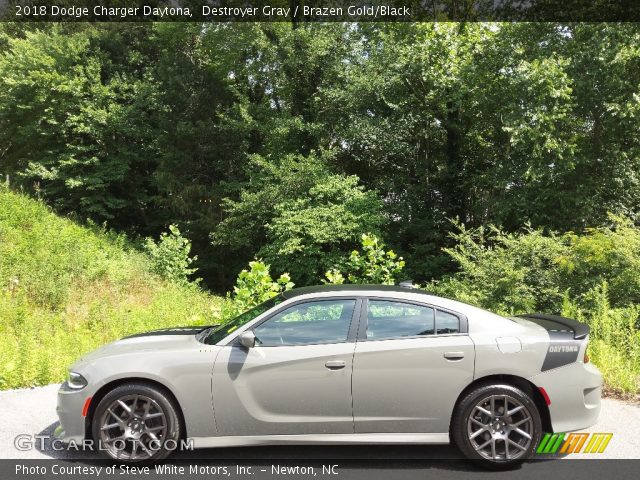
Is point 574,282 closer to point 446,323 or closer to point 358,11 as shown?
point 446,323

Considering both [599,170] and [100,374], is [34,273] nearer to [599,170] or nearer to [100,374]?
[100,374]

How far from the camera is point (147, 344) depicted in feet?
15.4

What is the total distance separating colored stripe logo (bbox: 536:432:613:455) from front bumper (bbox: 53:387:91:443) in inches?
152

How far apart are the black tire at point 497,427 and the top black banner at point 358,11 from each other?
14.7 m

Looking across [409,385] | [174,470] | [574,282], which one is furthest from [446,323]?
[574,282]

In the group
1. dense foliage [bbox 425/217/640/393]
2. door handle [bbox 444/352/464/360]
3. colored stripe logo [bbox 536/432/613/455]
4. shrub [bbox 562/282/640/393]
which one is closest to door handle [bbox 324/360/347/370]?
door handle [bbox 444/352/464/360]

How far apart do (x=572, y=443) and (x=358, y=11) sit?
2115cm

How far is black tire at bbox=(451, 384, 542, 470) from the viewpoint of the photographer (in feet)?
13.8

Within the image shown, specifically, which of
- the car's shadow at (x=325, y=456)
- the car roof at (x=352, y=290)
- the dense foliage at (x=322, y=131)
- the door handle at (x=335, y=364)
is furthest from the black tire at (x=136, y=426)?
the dense foliage at (x=322, y=131)

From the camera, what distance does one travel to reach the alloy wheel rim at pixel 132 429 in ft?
13.9

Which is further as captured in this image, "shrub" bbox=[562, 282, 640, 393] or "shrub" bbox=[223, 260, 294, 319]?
"shrub" bbox=[223, 260, 294, 319]

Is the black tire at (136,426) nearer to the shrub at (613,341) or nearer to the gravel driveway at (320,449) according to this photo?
the gravel driveway at (320,449)

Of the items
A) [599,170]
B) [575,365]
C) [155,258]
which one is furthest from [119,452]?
[599,170]

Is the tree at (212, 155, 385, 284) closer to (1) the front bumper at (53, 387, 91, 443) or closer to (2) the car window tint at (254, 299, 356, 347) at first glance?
(2) the car window tint at (254, 299, 356, 347)
